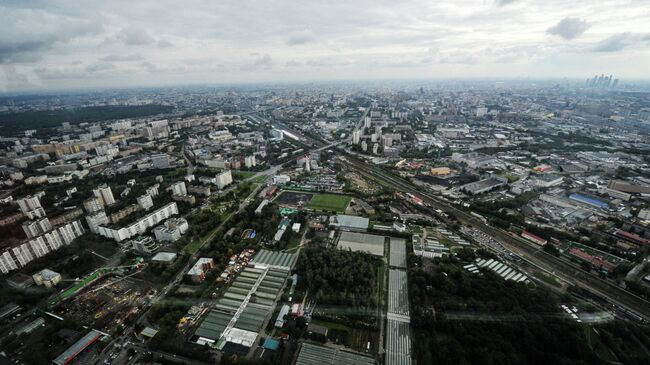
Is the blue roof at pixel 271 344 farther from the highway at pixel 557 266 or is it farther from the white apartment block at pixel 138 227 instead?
the highway at pixel 557 266

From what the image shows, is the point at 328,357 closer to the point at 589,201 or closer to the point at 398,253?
the point at 398,253

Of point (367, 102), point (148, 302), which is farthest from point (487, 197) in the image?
point (367, 102)

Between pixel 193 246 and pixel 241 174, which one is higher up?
pixel 193 246

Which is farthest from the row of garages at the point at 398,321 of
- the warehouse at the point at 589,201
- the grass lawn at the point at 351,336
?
the warehouse at the point at 589,201

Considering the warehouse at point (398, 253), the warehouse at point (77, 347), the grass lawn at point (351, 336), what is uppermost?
the warehouse at point (77, 347)

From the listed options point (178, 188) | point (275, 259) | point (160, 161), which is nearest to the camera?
point (275, 259)

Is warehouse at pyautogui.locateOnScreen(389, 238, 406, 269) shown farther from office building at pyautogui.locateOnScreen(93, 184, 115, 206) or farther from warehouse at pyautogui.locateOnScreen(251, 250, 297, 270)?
office building at pyautogui.locateOnScreen(93, 184, 115, 206)

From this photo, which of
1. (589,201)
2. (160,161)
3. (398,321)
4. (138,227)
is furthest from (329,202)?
(160,161)
